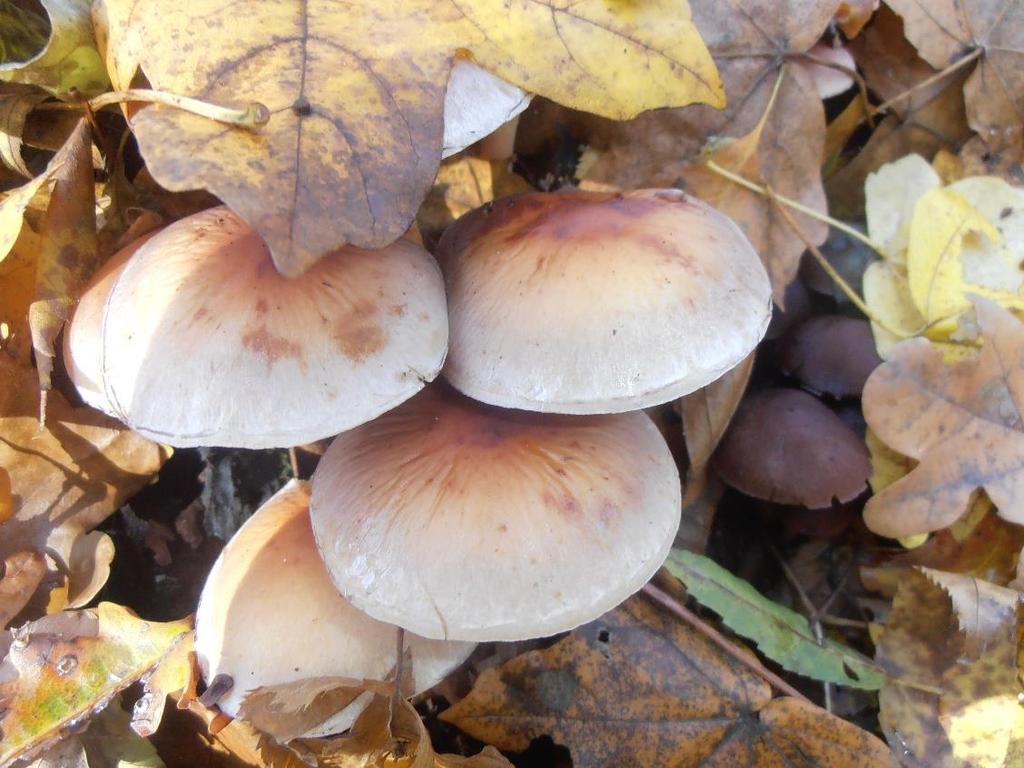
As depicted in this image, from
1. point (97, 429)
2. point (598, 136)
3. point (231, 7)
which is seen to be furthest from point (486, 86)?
point (97, 429)

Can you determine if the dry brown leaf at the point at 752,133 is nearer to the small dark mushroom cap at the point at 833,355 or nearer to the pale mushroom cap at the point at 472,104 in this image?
the small dark mushroom cap at the point at 833,355

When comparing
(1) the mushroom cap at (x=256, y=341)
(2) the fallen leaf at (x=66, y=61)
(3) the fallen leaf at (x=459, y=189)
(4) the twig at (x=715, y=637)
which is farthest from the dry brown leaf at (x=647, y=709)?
(2) the fallen leaf at (x=66, y=61)

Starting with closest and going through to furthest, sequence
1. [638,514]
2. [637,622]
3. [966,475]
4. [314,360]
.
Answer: [314,360]
[638,514]
[637,622]
[966,475]

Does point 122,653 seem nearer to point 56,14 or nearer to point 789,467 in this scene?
point 56,14

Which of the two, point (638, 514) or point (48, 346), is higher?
point (48, 346)

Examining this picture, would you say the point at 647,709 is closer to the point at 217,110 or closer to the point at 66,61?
the point at 217,110

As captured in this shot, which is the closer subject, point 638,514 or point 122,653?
point 638,514
